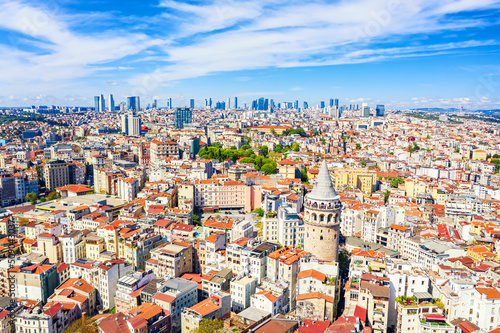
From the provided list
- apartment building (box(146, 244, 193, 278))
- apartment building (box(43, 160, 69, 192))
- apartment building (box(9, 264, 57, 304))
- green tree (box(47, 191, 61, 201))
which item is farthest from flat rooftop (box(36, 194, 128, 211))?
apartment building (box(146, 244, 193, 278))

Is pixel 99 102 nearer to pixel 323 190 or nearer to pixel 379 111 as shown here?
pixel 379 111

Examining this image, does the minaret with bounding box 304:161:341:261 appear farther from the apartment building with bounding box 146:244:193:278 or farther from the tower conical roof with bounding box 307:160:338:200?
the apartment building with bounding box 146:244:193:278

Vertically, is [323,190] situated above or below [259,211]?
above

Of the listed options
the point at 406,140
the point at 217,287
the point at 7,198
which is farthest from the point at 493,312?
the point at 406,140

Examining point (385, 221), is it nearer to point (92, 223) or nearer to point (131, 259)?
point (131, 259)

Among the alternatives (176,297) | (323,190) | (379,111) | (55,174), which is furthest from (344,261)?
(379,111)

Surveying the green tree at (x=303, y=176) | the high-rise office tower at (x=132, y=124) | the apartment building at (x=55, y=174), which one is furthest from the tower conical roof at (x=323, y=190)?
the high-rise office tower at (x=132, y=124)

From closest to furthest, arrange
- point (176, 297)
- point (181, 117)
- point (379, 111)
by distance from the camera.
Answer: point (176, 297) → point (181, 117) → point (379, 111)

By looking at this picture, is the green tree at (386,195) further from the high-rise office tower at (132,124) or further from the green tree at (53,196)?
the high-rise office tower at (132,124)
